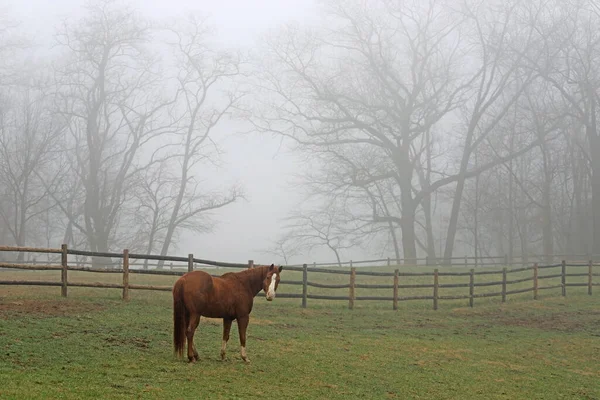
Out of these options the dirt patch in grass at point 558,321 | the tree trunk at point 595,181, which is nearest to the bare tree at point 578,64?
the tree trunk at point 595,181

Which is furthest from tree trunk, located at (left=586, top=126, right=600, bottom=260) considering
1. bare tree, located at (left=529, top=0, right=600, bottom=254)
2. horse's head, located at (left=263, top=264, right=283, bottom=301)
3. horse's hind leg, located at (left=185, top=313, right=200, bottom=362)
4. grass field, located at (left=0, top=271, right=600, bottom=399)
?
horse's hind leg, located at (left=185, top=313, right=200, bottom=362)

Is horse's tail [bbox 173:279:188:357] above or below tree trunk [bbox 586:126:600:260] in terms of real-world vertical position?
below

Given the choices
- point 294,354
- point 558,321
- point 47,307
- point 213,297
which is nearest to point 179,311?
point 213,297

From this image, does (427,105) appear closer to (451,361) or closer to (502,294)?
(502,294)

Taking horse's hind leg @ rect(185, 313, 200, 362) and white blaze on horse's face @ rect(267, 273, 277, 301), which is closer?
horse's hind leg @ rect(185, 313, 200, 362)

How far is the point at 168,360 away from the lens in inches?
377

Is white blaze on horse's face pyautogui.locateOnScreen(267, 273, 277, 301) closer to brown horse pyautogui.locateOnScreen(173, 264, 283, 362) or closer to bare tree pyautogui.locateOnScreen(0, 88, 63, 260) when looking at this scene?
brown horse pyautogui.locateOnScreen(173, 264, 283, 362)

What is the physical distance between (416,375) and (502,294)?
1266 cm

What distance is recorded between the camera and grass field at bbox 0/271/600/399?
326 inches

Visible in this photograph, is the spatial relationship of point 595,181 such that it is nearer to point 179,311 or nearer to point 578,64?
point 578,64

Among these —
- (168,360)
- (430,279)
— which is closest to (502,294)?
(430,279)

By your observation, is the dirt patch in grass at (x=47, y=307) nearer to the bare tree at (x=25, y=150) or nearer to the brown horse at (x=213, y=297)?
the brown horse at (x=213, y=297)

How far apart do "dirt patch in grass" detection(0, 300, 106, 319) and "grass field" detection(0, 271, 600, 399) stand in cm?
3

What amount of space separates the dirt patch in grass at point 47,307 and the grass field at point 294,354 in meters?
0.03
